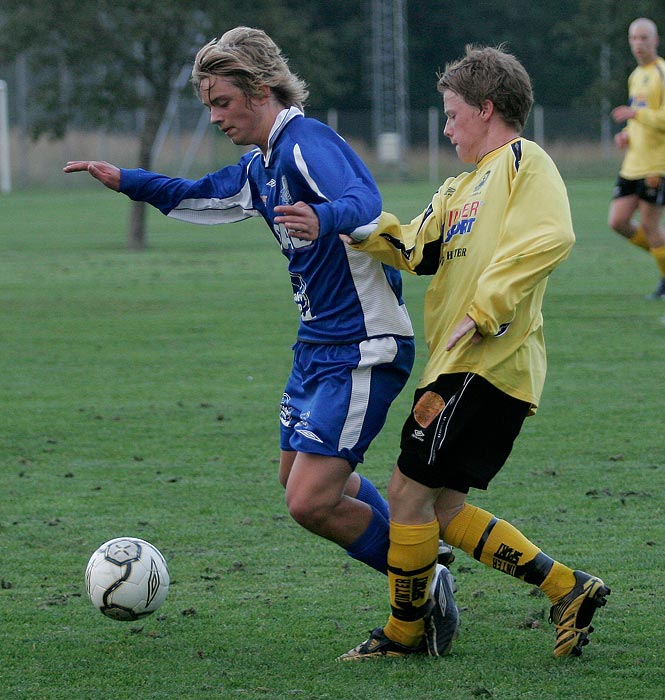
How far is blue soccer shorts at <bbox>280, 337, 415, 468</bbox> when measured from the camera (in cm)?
377

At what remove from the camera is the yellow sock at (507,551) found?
12.4ft

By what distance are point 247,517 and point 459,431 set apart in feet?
6.27

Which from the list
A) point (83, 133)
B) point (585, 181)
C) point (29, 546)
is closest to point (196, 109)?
point (83, 133)

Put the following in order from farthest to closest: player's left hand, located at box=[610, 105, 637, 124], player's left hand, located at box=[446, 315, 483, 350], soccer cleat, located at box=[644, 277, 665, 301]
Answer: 1. soccer cleat, located at box=[644, 277, 665, 301]
2. player's left hand, located at box=[610, 105, 637, 124]
3. player's left hand, located at box=[446, 315, 483, 350]

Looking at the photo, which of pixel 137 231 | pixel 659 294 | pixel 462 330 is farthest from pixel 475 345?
pixel 137 231

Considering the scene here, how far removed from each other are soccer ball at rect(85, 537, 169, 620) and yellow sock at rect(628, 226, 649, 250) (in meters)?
7.84

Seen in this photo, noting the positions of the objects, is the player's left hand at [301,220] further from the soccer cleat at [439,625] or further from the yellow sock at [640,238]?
the yellow sock at [640,238]

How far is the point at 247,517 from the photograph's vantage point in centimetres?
530

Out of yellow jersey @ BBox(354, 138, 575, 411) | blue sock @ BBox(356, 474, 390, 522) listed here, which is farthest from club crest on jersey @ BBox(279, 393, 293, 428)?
yellow jersey @ BBox(354, 138, 575, 411)

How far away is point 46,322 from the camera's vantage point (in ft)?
36.9

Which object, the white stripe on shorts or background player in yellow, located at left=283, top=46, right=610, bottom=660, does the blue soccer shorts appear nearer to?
the white stripe on shorts

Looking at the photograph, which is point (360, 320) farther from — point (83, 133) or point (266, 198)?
point (83, 133)

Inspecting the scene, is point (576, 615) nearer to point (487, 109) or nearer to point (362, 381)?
point (362, 381)

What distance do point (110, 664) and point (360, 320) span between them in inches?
49.8
